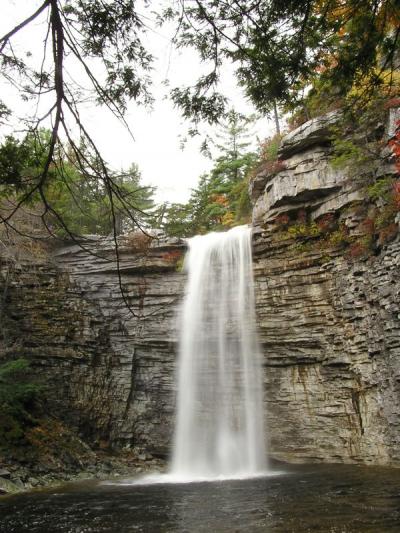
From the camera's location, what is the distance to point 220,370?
1391cm

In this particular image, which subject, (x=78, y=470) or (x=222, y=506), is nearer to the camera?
(x=222, y=506)

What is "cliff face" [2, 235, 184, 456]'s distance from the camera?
13.5 m

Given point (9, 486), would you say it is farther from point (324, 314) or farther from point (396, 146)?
point (396, 146)

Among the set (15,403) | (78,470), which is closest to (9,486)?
(78,470)

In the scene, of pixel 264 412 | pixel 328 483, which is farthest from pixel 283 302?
pixel 328 483

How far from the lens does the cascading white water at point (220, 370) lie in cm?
1281

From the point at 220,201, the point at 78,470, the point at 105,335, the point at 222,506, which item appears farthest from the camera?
the point at 220,201

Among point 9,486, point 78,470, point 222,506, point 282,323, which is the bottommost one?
point 222,506

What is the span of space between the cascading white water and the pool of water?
109 inches

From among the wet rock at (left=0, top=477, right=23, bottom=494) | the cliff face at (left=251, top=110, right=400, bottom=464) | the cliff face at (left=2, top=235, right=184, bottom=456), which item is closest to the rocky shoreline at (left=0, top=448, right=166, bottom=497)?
the wet rock at (left=0, top=477, right=23, bottom=494)

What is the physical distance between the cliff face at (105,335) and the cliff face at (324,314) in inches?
135

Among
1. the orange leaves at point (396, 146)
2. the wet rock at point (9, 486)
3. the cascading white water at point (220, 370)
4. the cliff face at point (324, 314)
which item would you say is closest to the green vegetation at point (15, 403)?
the wet rock at point (9, 486)

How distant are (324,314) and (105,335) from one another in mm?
7180

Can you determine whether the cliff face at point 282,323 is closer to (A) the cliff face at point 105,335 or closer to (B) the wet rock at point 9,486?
(A) the cliff face at point 105,335
